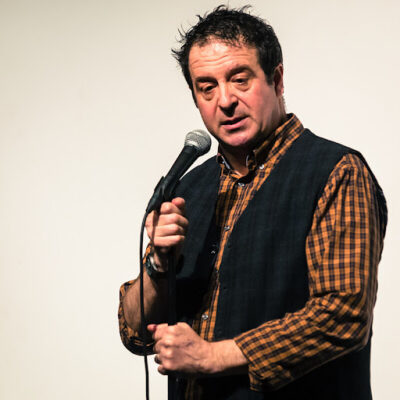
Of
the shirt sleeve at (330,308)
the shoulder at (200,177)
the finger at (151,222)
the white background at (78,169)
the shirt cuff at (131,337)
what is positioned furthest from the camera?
the white background at (78,169)

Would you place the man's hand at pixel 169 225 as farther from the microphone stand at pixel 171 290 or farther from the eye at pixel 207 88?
the eye at pixel 207 88

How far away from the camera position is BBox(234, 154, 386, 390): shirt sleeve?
3.96 ft

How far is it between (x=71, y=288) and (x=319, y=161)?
1.86 m

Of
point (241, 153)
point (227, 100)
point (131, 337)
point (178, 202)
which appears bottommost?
point (131, 337)

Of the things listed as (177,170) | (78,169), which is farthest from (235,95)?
(78,169)

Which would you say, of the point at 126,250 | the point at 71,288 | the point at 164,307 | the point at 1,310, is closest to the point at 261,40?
the point at 164,307

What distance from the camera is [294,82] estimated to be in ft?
8.65

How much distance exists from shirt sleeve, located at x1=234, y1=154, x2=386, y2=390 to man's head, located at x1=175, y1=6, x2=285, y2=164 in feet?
0.99

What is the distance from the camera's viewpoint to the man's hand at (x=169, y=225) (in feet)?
4.21

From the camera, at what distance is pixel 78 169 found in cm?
298

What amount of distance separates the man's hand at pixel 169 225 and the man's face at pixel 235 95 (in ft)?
0.92

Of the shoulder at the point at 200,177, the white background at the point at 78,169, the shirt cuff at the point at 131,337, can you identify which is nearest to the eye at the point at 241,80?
the shoulder at the point at 200,177

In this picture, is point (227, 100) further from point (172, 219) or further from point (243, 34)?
point (172, 219)

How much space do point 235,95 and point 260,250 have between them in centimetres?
37
